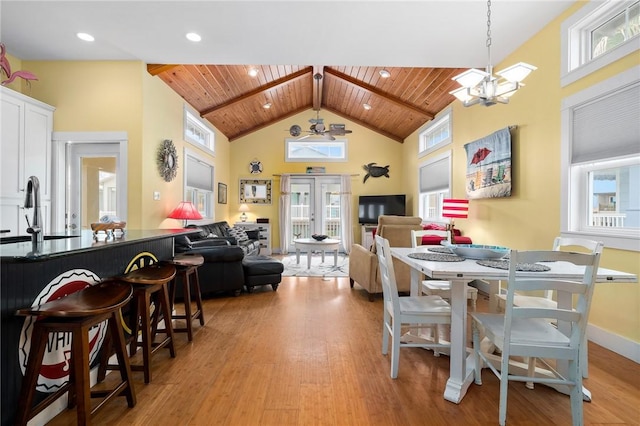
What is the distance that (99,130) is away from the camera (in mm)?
3941

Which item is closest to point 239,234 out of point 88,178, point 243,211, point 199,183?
point 199,183

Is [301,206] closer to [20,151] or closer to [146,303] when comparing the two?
[20,151]

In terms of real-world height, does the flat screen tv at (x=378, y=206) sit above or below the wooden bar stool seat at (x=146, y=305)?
above

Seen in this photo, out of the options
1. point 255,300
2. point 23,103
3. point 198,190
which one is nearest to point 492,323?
point 255,300

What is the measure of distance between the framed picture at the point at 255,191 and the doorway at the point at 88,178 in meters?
4.06

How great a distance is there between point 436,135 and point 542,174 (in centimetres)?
330

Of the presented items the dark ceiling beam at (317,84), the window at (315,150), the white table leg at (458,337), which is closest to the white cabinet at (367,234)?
the window at (315,150)

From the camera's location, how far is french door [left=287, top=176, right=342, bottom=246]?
8.09 m

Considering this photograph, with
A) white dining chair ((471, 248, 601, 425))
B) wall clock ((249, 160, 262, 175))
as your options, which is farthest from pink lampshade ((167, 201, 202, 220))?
white dining chair ((471, 248, 601, 425))

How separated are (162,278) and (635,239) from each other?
136 inches

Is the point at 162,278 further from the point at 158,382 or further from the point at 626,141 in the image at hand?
the point at 626,141

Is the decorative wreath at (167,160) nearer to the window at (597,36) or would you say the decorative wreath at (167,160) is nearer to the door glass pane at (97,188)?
the door glass pane at (97,188)

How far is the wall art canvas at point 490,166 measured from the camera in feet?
12.0

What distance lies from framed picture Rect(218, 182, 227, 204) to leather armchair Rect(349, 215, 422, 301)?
4.23 meters
